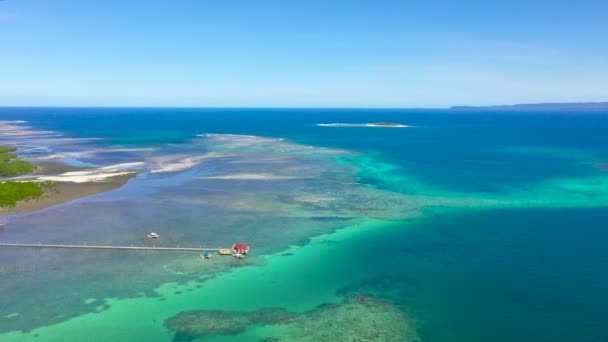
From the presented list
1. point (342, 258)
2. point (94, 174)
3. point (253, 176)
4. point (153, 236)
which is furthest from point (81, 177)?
point (342, 258)

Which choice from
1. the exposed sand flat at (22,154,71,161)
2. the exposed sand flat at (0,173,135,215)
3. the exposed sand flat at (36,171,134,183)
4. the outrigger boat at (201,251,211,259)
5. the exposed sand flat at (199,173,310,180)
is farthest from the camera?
the exposed sand flat at (22,154,71,161)

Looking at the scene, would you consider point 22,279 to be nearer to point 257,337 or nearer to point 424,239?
point 257,337

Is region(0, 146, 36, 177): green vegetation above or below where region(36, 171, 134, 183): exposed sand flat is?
above

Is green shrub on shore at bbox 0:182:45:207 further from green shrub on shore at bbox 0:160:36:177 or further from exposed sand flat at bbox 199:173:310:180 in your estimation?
exposed sand flat at bbox 199:173:310:180

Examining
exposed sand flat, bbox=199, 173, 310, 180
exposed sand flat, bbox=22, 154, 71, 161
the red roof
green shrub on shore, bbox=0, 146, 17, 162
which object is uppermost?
green shrub on shore, bbox=0, 146, 17, 162

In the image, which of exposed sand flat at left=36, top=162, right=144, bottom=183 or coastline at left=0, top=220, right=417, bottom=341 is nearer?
coastline at left=0, top=220, right=417, bottom=341

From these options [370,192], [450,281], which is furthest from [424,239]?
[370,192]

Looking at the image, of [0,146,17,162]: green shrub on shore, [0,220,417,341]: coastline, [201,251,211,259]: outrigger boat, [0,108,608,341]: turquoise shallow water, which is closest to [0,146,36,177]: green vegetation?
[0,146,17,162]: green shrub on shore

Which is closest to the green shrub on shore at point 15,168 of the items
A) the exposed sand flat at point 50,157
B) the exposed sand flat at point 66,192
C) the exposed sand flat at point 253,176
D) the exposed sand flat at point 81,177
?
the exposed sand flat at point 81,177
